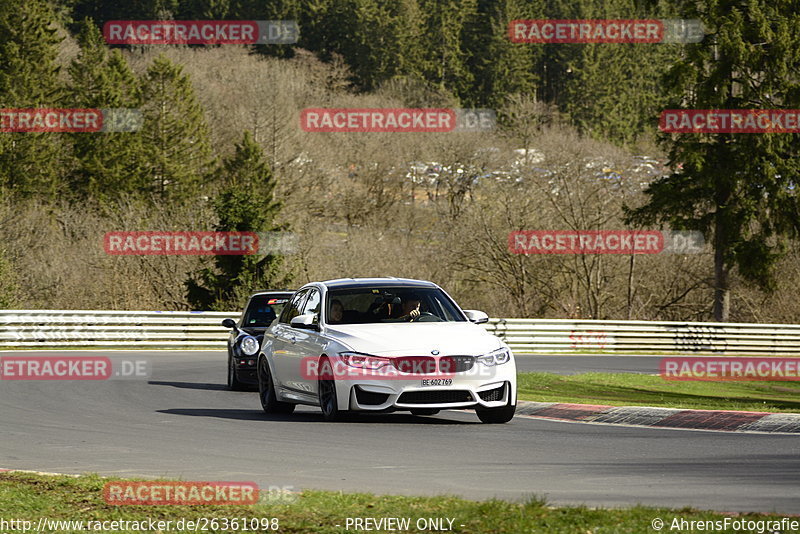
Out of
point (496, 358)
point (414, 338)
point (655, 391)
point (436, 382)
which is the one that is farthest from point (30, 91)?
point (436, 382)

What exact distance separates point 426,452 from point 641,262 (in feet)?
151

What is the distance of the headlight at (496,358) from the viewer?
46.2ft

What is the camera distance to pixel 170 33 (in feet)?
407

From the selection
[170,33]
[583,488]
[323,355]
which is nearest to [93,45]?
[170,33]

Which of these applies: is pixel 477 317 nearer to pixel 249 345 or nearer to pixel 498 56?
pixel 249 345

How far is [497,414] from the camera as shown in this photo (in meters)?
14.6

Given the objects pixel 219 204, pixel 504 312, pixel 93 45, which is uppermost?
pixel 93 45

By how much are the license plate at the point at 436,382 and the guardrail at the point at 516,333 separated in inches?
866

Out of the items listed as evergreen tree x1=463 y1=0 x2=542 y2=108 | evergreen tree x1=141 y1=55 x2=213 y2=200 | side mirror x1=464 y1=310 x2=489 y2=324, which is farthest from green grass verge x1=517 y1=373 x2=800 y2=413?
evergreen tree x1=463 y1=0 x2=542 y2=108

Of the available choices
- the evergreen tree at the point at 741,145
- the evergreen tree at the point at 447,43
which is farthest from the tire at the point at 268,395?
the evergreen tree at the point at 447,43

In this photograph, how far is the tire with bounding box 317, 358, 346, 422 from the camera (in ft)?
47.3

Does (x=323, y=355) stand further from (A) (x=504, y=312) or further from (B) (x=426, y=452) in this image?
(A) (x=504, y=312)

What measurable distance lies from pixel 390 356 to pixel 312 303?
225 cm

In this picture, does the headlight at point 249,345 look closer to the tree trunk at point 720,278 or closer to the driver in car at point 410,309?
the driver in car at point 410,309
